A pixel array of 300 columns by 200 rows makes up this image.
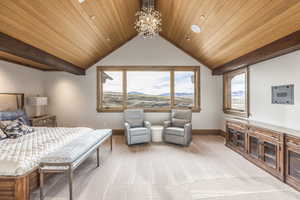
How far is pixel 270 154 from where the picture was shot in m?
2.83

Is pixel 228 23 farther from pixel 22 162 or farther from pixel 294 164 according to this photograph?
pixel 22 162

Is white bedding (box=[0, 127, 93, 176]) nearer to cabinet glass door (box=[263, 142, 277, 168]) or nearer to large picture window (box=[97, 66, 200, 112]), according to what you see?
large picture window (box=[97, 66, 200, 112])

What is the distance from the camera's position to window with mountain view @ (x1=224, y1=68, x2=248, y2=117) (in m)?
4.50

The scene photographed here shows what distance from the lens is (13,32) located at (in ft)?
8.59

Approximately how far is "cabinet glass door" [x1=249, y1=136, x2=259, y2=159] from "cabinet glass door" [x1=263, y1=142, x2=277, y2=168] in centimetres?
21

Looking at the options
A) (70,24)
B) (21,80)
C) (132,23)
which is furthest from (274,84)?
(21,80)

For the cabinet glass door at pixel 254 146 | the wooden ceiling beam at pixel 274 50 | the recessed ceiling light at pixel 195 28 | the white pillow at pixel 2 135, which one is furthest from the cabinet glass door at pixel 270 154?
the white pillow at pixel 2 135

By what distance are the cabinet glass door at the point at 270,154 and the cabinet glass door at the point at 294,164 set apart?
0.26 m

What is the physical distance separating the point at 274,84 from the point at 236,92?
5.13 feet

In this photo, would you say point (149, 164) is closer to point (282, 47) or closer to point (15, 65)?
point (282, 47)

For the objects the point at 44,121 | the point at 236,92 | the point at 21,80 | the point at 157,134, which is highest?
the point at 21,80

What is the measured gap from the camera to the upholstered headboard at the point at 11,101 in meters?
4.03

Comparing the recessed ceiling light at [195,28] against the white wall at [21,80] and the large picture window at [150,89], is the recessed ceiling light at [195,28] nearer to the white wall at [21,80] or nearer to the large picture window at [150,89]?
the large picture window at [150,89]

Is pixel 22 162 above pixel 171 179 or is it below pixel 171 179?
above
